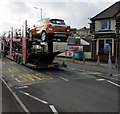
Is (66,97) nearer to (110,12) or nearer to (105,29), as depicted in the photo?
(105,29)

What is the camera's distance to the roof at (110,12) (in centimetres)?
2808

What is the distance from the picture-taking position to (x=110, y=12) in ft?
96.4

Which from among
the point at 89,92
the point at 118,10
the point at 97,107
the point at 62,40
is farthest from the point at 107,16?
the point at 97,107

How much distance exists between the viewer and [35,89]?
942cm

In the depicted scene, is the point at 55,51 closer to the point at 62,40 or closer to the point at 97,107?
the point at 62,40

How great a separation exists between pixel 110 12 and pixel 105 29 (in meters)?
2.98

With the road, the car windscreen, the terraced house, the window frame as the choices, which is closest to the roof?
the terraced house

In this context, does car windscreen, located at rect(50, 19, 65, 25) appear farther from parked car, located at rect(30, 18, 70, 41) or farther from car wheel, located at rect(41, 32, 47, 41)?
car wheel, located at rect(41, 32, 47, 41)

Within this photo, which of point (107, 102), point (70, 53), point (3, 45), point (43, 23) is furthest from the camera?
point (70, 53)

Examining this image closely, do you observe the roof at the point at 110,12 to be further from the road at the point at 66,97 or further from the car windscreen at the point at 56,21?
the road at the point at 66,97

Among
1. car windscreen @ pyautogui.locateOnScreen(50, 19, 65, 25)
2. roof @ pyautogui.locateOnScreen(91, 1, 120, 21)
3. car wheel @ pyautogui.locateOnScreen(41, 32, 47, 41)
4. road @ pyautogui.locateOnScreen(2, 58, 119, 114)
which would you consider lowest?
road @ pyautogui.locateOnScreen(2, 58, 119, 114)

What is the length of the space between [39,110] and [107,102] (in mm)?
2715

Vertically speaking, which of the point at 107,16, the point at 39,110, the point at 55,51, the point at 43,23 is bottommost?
the point at 39,110

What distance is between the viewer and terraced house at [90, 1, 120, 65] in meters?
27.3
